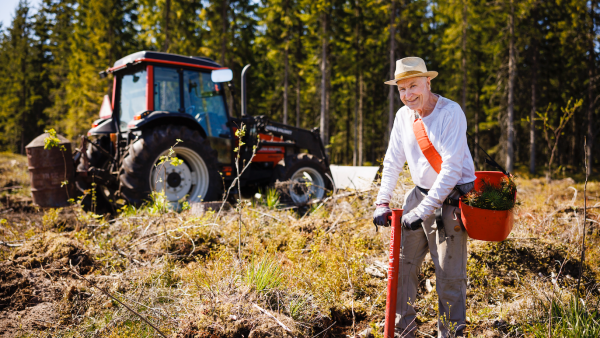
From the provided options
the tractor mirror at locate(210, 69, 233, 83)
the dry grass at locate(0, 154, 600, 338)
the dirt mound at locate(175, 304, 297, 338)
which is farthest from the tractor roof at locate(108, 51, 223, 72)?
the dirt mound at locate(175, 304, 297, 338)

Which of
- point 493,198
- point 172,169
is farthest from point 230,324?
point 172,169

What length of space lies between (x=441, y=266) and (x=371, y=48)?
22.1 metres

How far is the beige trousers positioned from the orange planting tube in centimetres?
34

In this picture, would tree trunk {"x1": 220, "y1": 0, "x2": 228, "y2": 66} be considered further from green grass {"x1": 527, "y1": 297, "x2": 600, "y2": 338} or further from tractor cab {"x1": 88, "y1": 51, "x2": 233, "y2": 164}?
green grass {"x1": 527, "y1": 297, "x2": 600, "y2": 338}

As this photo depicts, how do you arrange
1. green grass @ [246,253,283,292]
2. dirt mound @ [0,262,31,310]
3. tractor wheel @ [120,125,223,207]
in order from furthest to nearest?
tractor wheel @ [120,125,223,207] → dirt mound @ [0,262,31,310] → green grass @ [246,253,283,292]

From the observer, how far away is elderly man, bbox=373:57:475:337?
2502mm

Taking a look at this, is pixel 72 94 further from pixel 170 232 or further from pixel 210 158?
pixel 170 232

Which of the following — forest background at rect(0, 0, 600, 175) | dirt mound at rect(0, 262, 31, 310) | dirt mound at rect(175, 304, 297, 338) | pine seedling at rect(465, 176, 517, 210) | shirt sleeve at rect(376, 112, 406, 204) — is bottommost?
dirt mound at rect(0, 262, 31, 310)

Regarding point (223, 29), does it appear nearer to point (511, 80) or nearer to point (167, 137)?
point (167, 137)

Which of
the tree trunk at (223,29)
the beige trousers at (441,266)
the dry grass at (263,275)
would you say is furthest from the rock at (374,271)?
the tree trunk at (223,29)

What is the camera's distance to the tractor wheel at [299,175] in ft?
24.5

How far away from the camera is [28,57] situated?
27641 millimetres

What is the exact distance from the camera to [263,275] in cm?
303

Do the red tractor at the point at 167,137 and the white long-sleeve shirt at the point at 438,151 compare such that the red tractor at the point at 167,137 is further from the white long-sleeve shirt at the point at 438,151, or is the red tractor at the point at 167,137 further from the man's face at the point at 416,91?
the man's face at the point at 416,91
